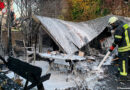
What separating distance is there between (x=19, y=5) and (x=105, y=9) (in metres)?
7.88

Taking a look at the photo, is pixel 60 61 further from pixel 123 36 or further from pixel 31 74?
pixel 31 74

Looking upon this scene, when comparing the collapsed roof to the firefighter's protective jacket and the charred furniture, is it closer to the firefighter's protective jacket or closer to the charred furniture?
the firefighter's protective jacket

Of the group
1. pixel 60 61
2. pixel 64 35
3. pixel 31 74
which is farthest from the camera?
pixel 64 35

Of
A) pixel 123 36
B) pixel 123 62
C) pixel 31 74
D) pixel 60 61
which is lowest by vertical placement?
pixel 60 61

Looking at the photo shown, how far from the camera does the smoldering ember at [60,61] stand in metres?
3.89

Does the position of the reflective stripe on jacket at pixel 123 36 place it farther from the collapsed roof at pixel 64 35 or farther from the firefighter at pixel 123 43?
the collapsed roof at pixel 64 35

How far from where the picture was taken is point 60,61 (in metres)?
6.87

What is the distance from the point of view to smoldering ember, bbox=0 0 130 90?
12.8 ft

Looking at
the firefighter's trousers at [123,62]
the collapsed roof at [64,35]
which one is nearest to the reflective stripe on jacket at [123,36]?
the firefighter's trousers at [123,62]

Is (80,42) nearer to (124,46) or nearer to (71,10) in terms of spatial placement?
(124,46)

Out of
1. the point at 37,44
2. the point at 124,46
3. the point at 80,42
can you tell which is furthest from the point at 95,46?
the point at 124,46

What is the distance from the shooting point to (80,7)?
1428 centimetres

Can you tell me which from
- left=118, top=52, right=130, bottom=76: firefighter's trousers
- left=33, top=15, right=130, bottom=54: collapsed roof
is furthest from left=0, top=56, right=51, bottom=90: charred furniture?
left=118, top=52, right=130, bottom=76: firefighter's trousers

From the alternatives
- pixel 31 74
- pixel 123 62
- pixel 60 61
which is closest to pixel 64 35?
pixel 60 61
